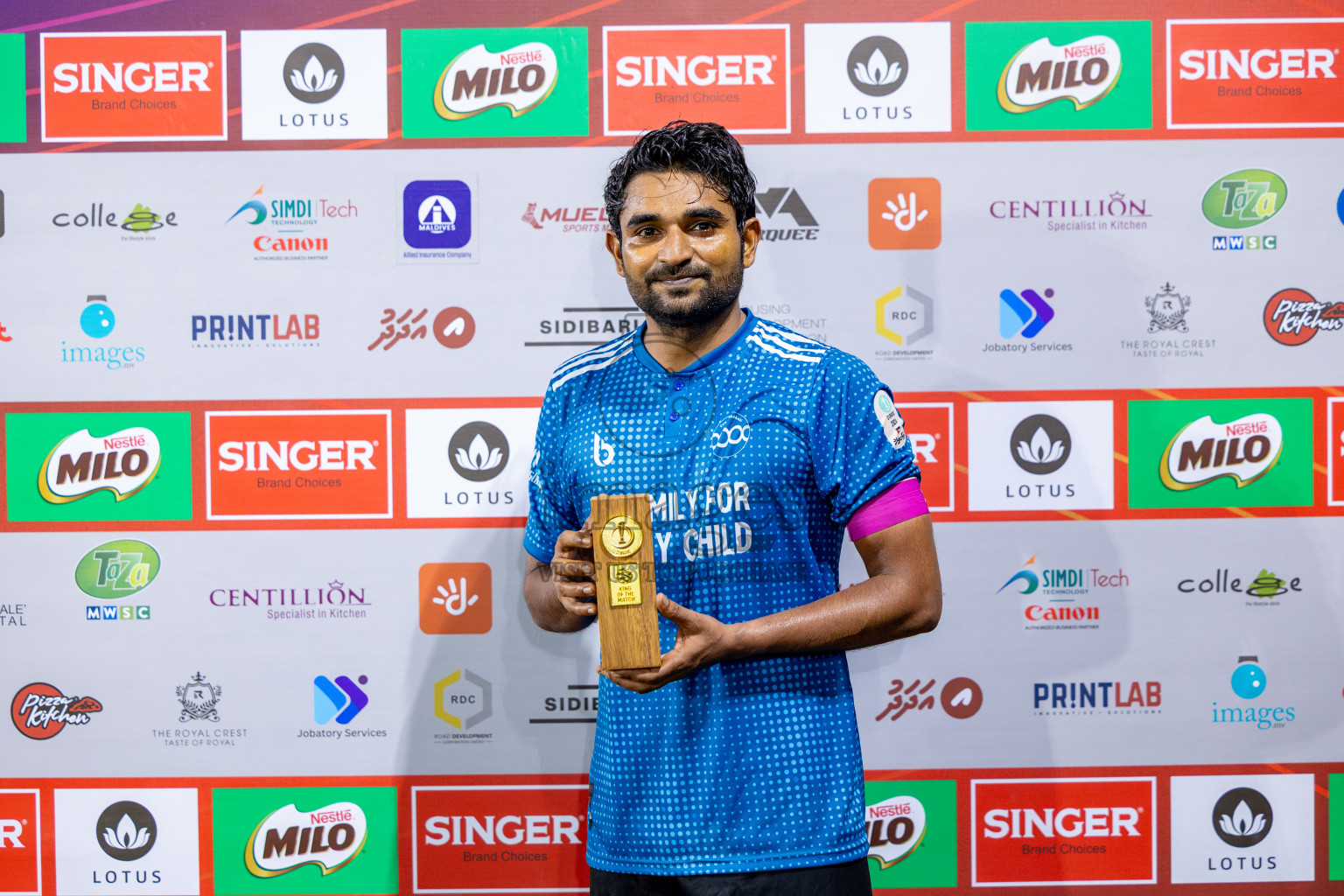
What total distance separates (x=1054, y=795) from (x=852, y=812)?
1103mm

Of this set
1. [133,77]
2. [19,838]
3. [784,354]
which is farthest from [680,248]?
[19,838]

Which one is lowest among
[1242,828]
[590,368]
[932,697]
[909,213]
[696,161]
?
[1242,828]

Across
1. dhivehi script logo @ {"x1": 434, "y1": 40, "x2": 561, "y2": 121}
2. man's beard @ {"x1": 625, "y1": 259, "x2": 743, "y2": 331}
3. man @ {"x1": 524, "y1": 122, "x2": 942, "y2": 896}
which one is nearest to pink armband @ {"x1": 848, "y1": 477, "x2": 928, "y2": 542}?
man @ {"x1": 524, "y1": 122, "x2": 942, "y2": 896}

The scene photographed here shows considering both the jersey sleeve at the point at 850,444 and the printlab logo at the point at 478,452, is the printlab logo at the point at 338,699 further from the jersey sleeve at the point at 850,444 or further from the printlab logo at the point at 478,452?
the jersey sleeve at the point at 850,444

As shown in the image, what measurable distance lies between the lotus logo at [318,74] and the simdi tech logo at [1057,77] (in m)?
1.39

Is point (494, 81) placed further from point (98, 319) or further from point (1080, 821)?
point (1080, 821)

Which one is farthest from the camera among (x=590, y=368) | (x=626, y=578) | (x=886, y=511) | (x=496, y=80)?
(x=496, y=80)

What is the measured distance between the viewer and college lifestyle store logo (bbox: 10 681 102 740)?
202 cm

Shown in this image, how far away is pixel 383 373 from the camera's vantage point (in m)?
2.00

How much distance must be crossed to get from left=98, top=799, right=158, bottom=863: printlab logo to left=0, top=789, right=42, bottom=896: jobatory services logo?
0.15 meters

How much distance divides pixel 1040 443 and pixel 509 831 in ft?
4.80

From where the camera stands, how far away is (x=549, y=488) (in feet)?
4.34

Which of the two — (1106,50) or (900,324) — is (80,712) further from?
(1106,50)

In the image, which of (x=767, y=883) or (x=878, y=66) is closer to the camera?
(x=767, y=883)
